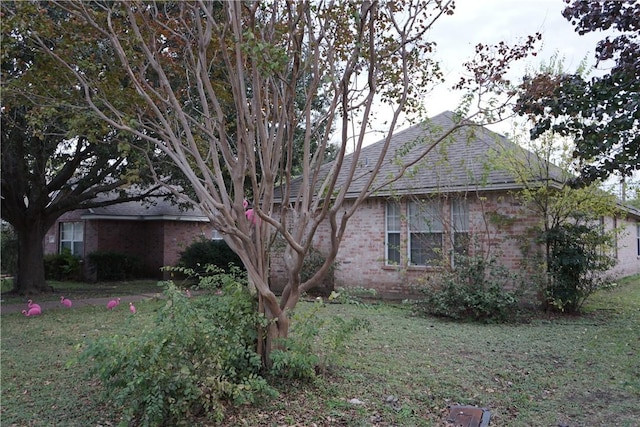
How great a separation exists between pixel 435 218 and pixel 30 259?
11.8m

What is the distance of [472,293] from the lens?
1002 centimetres

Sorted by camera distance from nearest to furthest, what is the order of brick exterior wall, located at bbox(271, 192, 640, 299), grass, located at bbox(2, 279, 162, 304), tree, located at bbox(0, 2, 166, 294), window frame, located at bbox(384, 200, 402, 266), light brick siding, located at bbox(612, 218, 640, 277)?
tree, located at bbox(0, 2, 166, 294), brick exterior wall, located at bbox(271, 192, 640, 299), window frame, located at bbox(384, 200, 402, 266), grass, located at bbox(2, 279, 162, 304), light brick siding, located at bbox(612, 218, 640, 277)

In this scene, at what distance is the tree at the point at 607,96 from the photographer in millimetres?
7480

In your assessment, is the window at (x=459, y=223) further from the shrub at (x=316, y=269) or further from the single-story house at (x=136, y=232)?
the single-story house at (x=136, y=232)

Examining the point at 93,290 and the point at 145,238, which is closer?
the point at 93,290

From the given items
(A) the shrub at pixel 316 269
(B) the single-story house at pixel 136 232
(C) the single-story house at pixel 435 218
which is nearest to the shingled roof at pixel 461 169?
(C) the single-story house at pixel 435 218

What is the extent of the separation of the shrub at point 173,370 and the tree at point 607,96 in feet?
17.3

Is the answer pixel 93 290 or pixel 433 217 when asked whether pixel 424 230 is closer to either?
pixel 433 217

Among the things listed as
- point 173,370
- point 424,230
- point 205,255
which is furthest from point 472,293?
point 205,255

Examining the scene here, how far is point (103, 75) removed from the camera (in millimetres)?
7816

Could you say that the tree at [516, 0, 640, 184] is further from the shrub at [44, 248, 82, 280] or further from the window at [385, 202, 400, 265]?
the shrub at [44, 248, 82, 280]

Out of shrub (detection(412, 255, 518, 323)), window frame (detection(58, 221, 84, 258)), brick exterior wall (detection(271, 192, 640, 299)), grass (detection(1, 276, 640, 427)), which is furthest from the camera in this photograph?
window frame (detection(58, 221, 84, 258))

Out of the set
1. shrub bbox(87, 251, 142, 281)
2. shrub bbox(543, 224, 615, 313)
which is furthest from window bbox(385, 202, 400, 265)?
shrub bbox(87, 251, 142, 281)

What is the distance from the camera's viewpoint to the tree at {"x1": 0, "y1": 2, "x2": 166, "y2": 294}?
7277 mm
